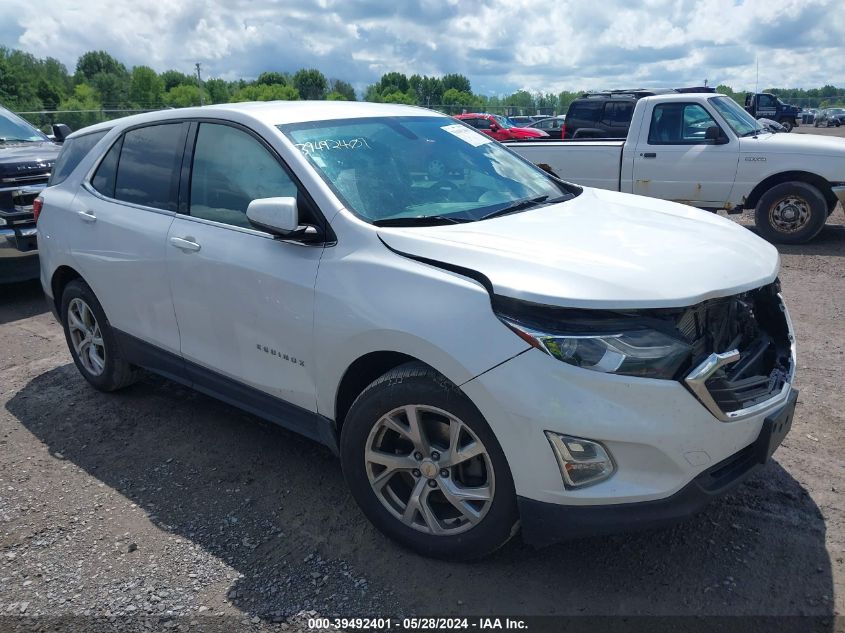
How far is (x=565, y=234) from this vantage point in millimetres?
2988

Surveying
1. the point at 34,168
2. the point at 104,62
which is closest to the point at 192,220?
the point at 34,168

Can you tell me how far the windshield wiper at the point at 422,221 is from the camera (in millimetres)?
3090

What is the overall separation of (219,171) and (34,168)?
4988 mm

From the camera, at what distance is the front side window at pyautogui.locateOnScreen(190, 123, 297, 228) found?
3.38 m

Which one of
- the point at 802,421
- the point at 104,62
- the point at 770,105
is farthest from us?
the point at 104,62

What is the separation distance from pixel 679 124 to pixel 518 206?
717cm

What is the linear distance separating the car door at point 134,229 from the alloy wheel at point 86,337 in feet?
1.05

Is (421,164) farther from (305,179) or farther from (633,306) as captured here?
(633,306)

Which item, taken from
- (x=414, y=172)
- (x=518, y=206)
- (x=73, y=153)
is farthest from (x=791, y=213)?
(x=73, y=153)

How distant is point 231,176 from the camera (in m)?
3.61

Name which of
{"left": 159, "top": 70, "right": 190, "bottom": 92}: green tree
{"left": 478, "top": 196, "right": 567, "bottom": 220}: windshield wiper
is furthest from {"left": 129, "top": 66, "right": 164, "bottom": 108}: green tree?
{"left": 478, "top": 196, "right": 567, "bottom": 220}: windshield wiper

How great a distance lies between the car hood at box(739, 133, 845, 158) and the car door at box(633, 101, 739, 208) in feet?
0.68

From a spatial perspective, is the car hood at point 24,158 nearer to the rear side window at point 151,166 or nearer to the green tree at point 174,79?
the rear side window at point 151,166

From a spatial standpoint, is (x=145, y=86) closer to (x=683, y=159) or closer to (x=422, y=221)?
(x=683, y=159)
